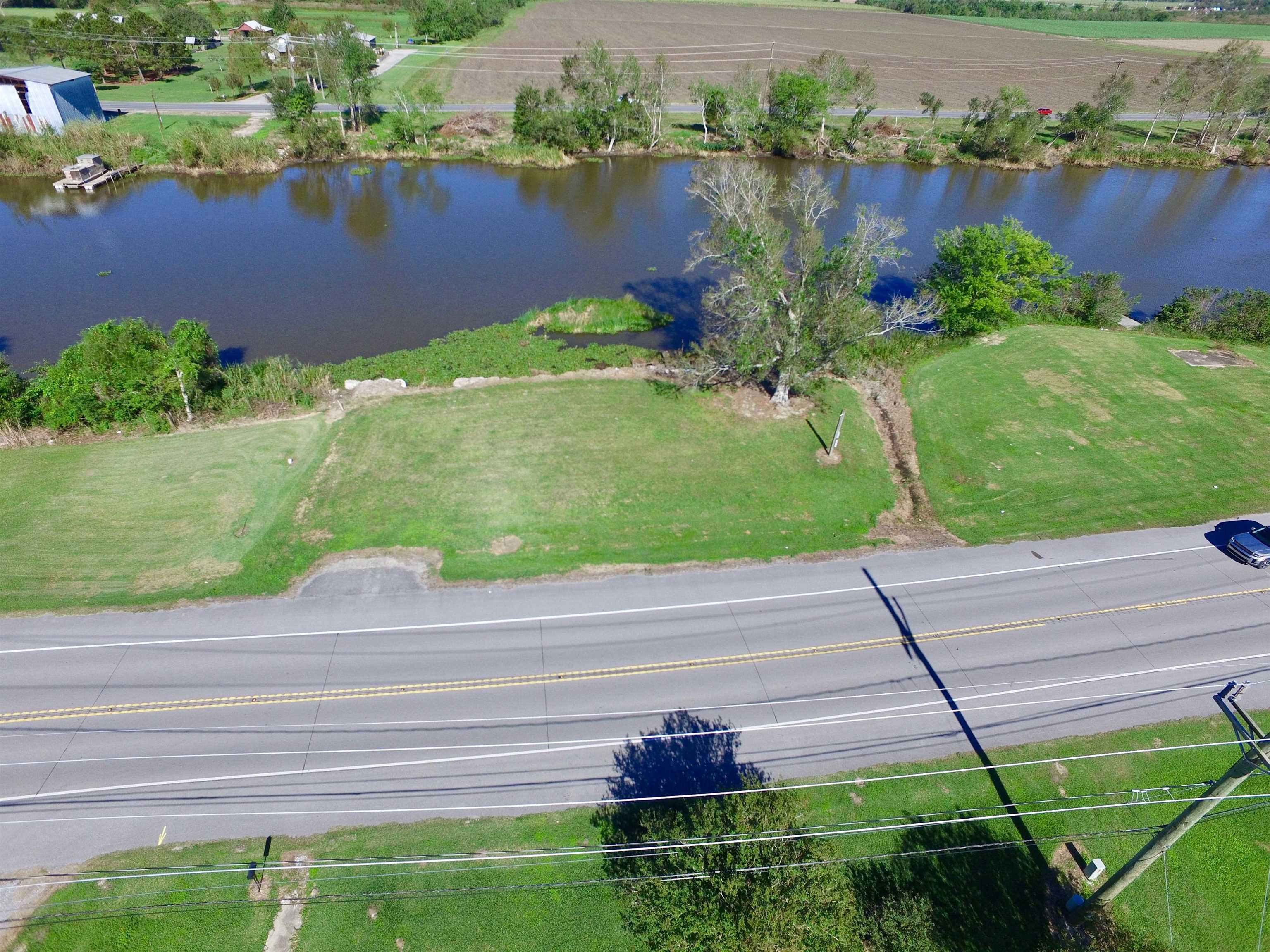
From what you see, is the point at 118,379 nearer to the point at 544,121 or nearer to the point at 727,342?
the point at 727,342

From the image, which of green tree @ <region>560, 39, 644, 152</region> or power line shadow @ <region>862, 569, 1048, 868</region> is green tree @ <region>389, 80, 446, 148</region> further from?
power line shadow @ <region>862, 569, 1048, 868</region>

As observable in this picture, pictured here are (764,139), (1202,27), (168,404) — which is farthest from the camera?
(1202,27)

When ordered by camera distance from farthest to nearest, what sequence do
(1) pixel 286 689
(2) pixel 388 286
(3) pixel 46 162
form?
(3) pixel 46 162 → (2) pixel 388 286 → (1) pixel 286 689

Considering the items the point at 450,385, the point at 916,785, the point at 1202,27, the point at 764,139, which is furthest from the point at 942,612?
the point at 1202,27

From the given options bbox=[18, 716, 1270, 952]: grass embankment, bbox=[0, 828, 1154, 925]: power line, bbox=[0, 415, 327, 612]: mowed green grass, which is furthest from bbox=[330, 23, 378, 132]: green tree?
bbox=[18, 716, 1270, 952]: grass embankment

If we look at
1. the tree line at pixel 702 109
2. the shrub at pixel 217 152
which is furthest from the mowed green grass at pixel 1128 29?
the shrub at pixel 217 152

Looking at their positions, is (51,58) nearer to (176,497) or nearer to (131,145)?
(131,145)
